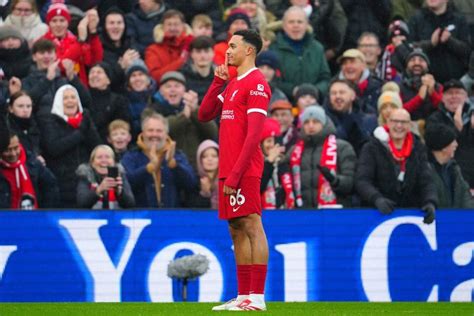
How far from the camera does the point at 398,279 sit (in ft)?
48.3

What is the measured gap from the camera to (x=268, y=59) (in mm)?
17328

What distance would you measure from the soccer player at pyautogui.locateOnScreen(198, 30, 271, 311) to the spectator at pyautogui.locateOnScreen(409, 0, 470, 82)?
8593mm

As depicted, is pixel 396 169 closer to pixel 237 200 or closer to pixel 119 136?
pixel 119 136

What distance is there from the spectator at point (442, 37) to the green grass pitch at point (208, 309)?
22.8 ft

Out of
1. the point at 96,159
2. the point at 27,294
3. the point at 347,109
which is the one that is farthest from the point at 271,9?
the point at 27,294

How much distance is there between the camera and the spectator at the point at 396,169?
15102 mm

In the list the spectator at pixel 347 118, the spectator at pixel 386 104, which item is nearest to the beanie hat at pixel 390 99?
the spectator at pixel 386 104

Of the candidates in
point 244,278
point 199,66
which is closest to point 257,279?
point 244,278

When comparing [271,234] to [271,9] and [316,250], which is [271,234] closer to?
[316,250]

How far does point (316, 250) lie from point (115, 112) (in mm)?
3552

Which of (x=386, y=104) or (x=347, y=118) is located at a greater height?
(x=386, y=104)

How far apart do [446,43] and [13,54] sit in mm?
6446

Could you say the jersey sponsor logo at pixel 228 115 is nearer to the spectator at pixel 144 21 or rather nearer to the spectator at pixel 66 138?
the spectator at pixel 66 138

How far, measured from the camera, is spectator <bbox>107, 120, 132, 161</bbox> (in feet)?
51.8
